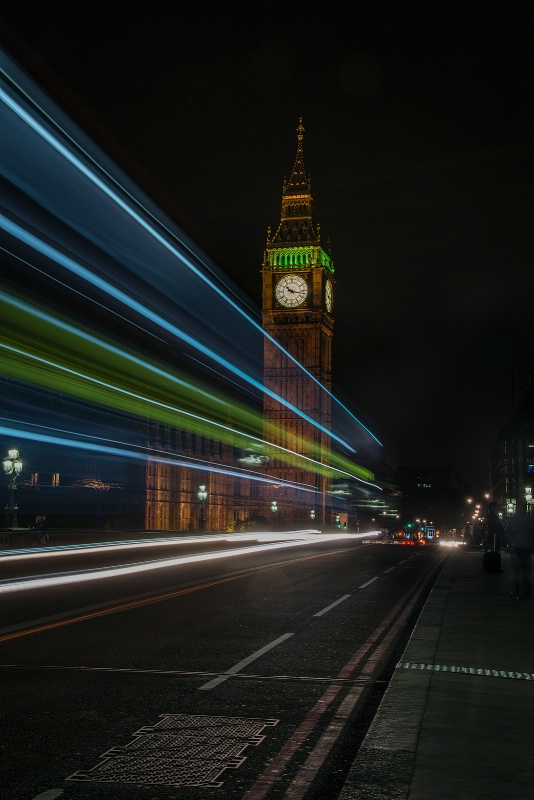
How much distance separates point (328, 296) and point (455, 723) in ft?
436

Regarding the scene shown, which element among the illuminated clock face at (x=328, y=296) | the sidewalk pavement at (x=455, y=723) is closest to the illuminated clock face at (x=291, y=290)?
→ the illuminated clock face at (x=328, y=296)

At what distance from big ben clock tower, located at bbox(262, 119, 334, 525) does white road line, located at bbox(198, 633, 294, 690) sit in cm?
11234

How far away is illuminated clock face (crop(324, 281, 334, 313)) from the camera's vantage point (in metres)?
136

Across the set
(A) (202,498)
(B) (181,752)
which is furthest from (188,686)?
(A) (202,498)

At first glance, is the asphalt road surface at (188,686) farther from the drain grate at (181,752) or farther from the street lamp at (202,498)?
the street lamp at (202,498)

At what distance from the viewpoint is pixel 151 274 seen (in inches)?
2271

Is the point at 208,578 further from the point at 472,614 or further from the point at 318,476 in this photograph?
the point at 318,476

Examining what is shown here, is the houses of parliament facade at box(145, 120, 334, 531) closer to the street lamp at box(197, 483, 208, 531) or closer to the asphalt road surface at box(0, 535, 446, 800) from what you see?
the street lamp at box(197, 483, 208, 531)

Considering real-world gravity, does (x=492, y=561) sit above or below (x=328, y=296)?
below

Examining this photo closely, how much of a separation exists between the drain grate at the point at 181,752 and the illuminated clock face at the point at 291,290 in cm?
12777

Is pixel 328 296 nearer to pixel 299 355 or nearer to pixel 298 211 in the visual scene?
pixel 299 355

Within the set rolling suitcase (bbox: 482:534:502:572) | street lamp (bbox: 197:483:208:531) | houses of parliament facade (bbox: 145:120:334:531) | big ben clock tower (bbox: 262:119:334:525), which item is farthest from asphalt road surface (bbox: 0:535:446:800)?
big ben clock tower (bbox: 262:119:334:525)

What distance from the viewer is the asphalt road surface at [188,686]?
5.71 meters

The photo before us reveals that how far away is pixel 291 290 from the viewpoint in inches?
5305
